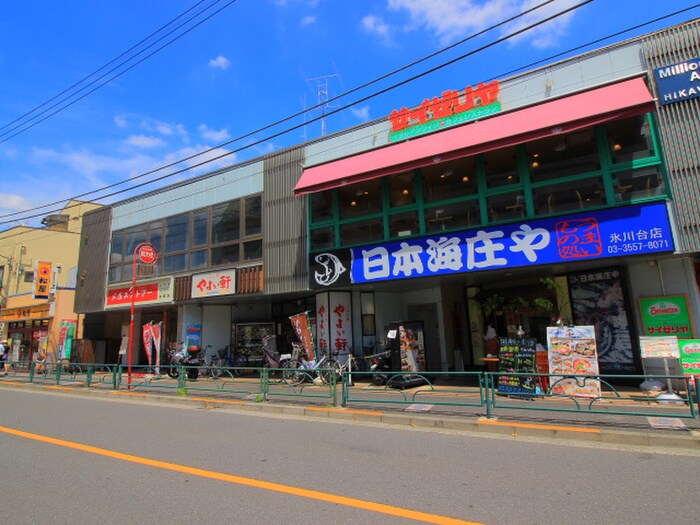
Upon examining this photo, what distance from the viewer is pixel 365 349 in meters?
15.7

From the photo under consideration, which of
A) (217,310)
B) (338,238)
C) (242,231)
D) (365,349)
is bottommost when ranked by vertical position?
(365,349)

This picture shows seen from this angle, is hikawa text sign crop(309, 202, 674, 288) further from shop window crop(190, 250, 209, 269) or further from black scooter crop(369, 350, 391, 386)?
shop window crop(190, 250, 209, 269)

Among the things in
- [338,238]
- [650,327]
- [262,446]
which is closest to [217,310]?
[338,238]

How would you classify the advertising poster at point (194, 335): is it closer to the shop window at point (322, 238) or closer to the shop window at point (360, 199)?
the shop window at point (322, 238)

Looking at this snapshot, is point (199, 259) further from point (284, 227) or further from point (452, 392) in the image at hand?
point (452, 392)

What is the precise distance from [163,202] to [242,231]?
18.9 feet

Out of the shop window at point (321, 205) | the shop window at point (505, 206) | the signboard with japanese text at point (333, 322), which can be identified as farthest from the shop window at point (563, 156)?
the signboard with japanese text at point (333, 322)

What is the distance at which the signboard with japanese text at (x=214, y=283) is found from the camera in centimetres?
1706

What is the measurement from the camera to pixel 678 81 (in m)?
10.4

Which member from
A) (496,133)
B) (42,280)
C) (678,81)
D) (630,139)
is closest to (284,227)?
(496,133)

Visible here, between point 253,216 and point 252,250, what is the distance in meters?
1.38

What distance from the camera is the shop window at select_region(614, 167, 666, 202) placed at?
10375 millimetres

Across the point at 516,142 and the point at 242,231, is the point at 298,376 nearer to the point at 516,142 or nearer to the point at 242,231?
the point at 242,231

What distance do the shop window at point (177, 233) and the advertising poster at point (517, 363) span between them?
563 inches
